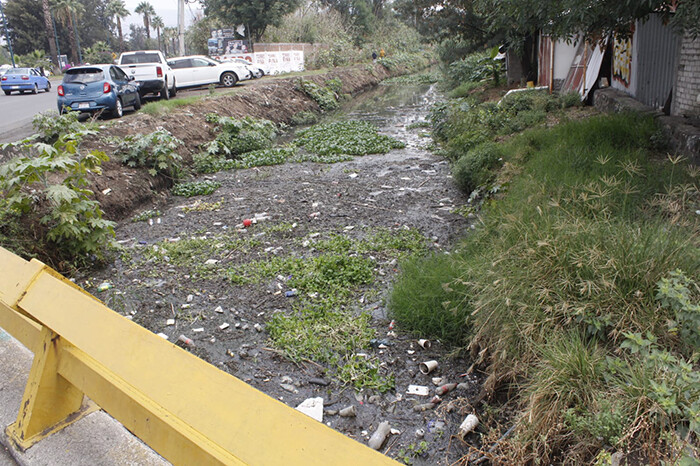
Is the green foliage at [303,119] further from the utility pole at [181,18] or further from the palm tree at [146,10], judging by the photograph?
the palm tree at [146,10]

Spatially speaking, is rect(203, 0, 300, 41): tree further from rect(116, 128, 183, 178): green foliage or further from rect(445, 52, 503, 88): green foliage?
rect(116, 128, 183, 178): green foliage

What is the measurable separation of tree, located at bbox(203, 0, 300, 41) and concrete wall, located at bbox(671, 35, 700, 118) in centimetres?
3111

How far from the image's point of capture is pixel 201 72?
22266 mm

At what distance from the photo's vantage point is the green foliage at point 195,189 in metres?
9.62

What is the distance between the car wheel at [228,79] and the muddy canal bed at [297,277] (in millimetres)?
13116

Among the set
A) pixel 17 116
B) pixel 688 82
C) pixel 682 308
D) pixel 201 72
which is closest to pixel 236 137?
pixel 17 116

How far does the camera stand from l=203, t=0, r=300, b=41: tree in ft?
113

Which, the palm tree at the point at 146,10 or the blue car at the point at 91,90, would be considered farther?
the palm tree at the point at 146,10

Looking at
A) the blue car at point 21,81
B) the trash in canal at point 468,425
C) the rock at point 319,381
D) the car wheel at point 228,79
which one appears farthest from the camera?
the blue car at point 21,81

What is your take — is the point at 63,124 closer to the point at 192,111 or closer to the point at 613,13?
the point at 192,111

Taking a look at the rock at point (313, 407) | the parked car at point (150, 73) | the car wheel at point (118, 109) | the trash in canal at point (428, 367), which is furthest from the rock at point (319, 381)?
the parked car at point (150, 73)

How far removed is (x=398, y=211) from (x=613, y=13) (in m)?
3.82

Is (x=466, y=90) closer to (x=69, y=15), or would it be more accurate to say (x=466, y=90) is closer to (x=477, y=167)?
(x=477, y=167)

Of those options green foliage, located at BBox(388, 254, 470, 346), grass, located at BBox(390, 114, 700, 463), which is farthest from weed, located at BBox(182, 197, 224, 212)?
green foliage, located at BBox(388, 254, 470, 346)
